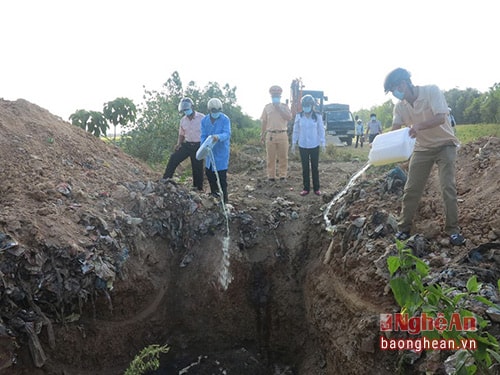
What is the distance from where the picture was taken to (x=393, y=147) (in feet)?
12.1

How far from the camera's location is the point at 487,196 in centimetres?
375

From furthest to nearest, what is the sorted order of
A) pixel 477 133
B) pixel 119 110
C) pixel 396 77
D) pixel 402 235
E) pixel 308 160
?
pixel 477 133
pixel 119 110
pixel 308 160
pixel 402 235
pixel 396 77

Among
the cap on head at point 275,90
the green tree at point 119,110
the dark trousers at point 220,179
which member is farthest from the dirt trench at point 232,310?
the green tree at point 119,110

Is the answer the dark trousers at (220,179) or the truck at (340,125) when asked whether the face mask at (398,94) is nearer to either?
the dark trousers at (220,179)

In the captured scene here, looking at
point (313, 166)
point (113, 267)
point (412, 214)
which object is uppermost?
point (313, 166)

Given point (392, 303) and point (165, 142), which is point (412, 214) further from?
point (165, 142)

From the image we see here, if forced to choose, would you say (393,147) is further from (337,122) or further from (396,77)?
(337,122)

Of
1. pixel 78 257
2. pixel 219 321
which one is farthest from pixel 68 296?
pixel 219 321

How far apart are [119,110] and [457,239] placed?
251 inches

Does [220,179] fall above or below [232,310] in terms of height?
above

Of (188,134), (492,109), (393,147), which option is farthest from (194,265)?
(492,109)

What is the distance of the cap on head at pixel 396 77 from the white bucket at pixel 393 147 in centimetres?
44

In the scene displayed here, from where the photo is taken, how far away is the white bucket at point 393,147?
3.63 m

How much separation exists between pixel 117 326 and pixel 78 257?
83 cm
